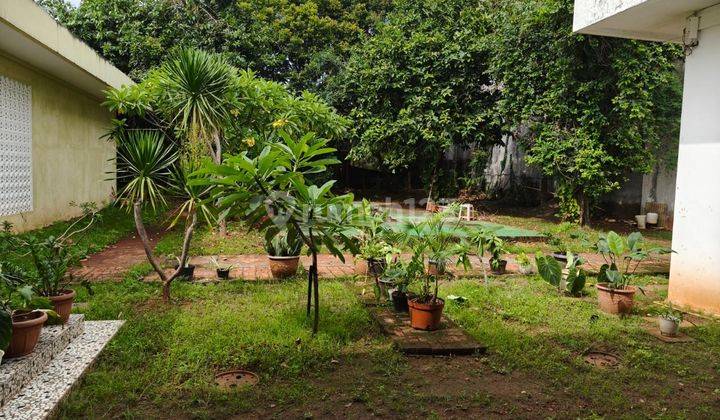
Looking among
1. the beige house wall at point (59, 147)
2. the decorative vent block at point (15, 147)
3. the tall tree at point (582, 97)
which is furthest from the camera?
the tall tree at point (582, 97)

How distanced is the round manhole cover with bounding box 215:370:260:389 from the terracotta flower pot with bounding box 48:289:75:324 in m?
1.17

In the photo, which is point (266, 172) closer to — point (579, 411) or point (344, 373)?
point (344, 373)

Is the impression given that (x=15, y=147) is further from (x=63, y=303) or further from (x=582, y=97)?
(x=582, y=97)

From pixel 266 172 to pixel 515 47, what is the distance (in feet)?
26.8

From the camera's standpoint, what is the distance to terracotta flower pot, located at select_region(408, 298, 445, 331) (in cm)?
357

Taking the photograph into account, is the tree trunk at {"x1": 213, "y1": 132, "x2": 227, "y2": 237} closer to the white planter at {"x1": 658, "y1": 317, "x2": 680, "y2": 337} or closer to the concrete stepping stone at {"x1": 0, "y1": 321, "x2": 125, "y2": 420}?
the concrete stepping stone at {"x1": 0, "y1": 321, "x2": 125, "y2": 420}

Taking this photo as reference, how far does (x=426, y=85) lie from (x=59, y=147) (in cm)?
747

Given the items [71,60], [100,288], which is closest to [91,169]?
[71,60]

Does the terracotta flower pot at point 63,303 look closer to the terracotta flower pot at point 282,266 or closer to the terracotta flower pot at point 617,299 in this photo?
the terracotta flower pot at point 282,266

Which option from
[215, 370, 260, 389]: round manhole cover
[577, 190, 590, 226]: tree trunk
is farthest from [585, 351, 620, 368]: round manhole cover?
[577, 190, 590, 226]: tree trunk

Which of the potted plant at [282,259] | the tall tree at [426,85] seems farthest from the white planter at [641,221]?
the potted plant at [282,259]

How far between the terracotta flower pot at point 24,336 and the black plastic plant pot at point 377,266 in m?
2.63

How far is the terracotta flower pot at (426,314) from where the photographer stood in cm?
357

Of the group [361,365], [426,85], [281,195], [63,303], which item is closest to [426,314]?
[361,365]
